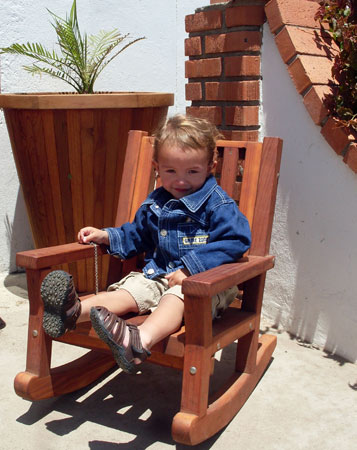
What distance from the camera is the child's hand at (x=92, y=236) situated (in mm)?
2338

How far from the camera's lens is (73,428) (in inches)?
83.6

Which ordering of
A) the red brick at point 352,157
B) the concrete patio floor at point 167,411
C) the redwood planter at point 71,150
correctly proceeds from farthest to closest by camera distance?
the redwood planter at point 71,150, the red brick at point 352,157, the concrete patio floor at point 167,411

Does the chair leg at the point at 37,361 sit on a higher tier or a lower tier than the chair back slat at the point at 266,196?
lower

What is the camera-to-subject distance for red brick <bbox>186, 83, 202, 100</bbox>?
3.03 metres

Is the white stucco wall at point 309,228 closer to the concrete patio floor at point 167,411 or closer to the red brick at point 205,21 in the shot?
the concrete patio floor at point 167,411

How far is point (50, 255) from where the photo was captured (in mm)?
2100

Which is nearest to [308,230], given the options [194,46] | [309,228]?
[309,228]

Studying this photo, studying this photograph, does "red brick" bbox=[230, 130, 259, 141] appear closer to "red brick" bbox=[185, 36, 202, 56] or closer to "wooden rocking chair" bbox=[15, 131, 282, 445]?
"wooden rocking chair" bbox=[15, 131, 282, 445]

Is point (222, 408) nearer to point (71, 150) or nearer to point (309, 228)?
point (309, 228)

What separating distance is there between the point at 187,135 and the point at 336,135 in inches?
27.9

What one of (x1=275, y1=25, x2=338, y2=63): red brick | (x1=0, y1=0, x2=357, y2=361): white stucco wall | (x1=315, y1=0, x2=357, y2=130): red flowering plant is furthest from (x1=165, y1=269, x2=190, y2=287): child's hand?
(x1=275, y1=25, x2=338, y2=63): red brick

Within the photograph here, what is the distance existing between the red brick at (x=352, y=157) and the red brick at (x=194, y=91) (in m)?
0.93

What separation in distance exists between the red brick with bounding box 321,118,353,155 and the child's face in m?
0.57

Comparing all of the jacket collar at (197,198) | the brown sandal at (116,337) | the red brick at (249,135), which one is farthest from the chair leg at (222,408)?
the red brick at (249,135)
